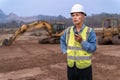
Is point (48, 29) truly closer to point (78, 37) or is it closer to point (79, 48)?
point (79, 48)

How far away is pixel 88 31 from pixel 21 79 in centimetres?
643

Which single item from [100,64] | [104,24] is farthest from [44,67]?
[104,24]

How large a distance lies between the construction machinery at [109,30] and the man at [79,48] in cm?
1977

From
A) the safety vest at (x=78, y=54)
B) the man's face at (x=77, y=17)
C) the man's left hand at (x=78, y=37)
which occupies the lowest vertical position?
the safety vest at (x=78, y=54)

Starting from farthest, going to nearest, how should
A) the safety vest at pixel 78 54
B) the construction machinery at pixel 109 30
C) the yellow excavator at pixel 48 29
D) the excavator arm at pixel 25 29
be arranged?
the yellow excavator at pixel 48 29, the excavator arm at pixel 25 29, the construction machinery at pixel 109 30, the safety vest at pixel 78 54

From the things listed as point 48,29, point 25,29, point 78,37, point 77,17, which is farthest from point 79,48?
point 48,29

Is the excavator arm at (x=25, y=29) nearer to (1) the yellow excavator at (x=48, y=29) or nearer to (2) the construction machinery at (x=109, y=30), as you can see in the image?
(1) the yellow excavator at (x=48, y=29)

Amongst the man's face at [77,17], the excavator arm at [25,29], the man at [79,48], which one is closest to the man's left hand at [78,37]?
the man at [79,48]

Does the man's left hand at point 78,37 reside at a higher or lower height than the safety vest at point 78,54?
higher

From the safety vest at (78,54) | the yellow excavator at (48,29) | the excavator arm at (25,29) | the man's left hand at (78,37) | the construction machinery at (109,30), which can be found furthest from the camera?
the yellow excavator at (48,29)

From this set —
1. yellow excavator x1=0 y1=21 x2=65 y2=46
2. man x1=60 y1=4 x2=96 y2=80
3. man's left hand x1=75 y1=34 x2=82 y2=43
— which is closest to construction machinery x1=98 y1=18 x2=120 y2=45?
yellow excavator x1=0 y1=21 x2=65 y2=46

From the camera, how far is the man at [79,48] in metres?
4.71

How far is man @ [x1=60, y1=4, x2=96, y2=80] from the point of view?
186 inches

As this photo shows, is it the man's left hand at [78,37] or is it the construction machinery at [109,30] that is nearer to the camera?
the man's left hand at [78,37]
